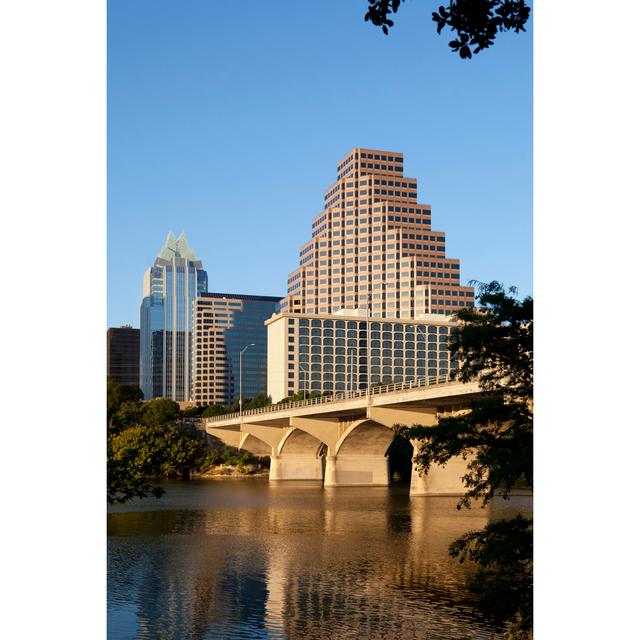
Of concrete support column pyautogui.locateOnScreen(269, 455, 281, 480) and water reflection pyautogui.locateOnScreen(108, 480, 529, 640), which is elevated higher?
water reflection pyautogui.locateOnScreen(108, 480, 529, 640)

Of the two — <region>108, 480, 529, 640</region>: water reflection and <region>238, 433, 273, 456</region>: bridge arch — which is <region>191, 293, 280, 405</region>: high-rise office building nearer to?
<region>238, 433, 273, 456</region>: bridge arch

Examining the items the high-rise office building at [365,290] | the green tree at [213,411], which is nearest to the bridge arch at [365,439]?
the green tree at [213,411]

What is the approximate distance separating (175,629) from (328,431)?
151ft

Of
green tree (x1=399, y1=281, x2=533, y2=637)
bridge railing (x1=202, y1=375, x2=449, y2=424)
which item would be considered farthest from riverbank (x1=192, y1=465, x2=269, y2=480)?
green tree (x1=399, y1=281, x2=533, y2=637)

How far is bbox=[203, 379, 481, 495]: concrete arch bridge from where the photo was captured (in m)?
44.6

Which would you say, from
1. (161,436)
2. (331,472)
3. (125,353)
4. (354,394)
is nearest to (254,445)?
(161,436)

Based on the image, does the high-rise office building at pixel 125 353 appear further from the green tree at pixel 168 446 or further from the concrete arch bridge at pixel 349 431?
the green tree at pixel 168 446

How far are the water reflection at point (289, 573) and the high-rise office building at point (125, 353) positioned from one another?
140905 mm

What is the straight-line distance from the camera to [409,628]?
14.4 m

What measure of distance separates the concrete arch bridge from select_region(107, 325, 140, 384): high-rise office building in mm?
99287

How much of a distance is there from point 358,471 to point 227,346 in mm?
115375
